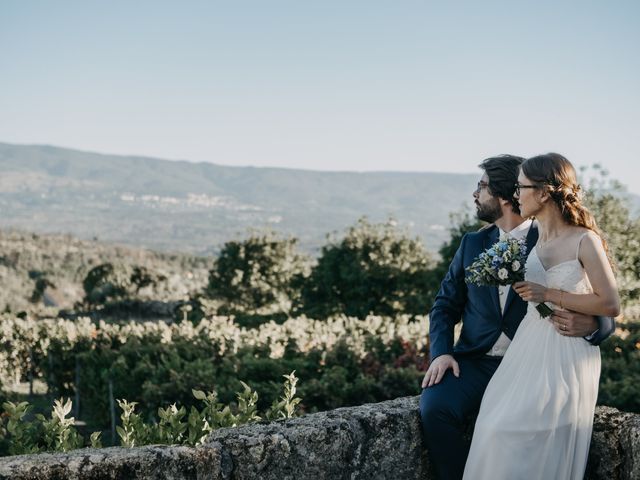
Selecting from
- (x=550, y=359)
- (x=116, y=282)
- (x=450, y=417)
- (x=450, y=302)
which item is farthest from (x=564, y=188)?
(x=116, y=282)

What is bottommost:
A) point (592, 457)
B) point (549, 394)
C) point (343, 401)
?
point (343, 401)

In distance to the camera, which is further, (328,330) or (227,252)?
(227,252)

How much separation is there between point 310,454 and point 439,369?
0.95m

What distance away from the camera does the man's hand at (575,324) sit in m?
3.00

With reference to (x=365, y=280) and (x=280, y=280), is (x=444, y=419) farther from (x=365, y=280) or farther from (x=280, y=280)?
(x=280, y=280)

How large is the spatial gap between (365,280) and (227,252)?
9.70 m

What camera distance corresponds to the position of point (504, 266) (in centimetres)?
306

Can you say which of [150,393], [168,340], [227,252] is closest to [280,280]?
[227,252]

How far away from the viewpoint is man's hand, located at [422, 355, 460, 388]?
10.8 ft

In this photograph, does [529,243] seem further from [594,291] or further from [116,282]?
[116,282]

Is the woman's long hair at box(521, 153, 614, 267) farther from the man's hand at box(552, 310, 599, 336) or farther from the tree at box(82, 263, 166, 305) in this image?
the tree at box(82, 263, 166, 305)

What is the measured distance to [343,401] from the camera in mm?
6598

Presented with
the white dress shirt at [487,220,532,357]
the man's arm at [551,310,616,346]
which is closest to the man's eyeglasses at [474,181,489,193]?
the white dress shirt at [487,220,532,357]

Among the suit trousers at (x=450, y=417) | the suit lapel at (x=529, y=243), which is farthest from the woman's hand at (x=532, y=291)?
the suit trousers at (x=450, y=417)
